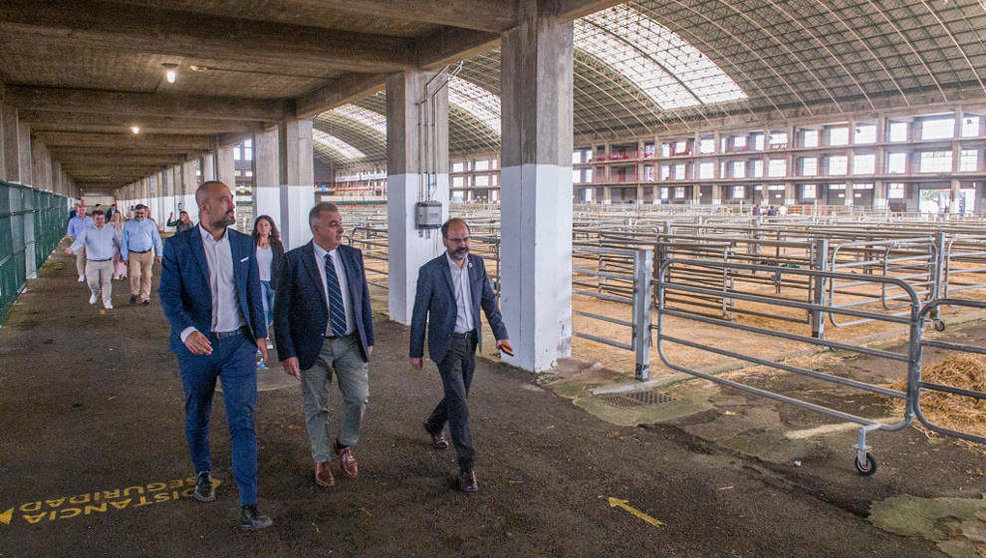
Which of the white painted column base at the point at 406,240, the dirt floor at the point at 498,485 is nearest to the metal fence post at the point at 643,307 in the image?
the dirt floor at the point at 498,485

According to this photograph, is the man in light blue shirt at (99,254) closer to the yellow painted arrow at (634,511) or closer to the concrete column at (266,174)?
the concrete column at (266,174)

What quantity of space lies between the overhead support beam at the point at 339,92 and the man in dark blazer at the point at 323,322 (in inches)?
347

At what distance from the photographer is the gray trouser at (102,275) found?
13227 mm

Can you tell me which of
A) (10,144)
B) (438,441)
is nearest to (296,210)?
(10,144)

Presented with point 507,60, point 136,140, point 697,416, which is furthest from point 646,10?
point 697,416

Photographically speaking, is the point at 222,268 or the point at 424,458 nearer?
the point at 222,268

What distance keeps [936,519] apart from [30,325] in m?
12.9

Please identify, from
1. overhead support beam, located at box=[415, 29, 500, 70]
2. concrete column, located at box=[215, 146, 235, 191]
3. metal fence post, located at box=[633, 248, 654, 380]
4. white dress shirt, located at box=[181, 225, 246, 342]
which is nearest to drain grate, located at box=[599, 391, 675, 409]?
metal fence post, located at box=[633, 248, 654, 380]

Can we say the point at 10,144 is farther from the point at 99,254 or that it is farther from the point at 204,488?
the point at 204,488

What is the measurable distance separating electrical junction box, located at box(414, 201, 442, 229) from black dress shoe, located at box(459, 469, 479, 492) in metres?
7.36

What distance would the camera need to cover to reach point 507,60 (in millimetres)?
9109

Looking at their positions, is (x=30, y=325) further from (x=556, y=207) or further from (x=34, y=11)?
(x=556, y=207)

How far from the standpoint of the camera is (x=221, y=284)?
4445mm

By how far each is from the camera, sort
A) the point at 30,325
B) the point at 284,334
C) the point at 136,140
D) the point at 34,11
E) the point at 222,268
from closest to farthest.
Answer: the point at 222,268
the point at 284,334
the point at 34,11
the point at 30,325
the point at 136,140
